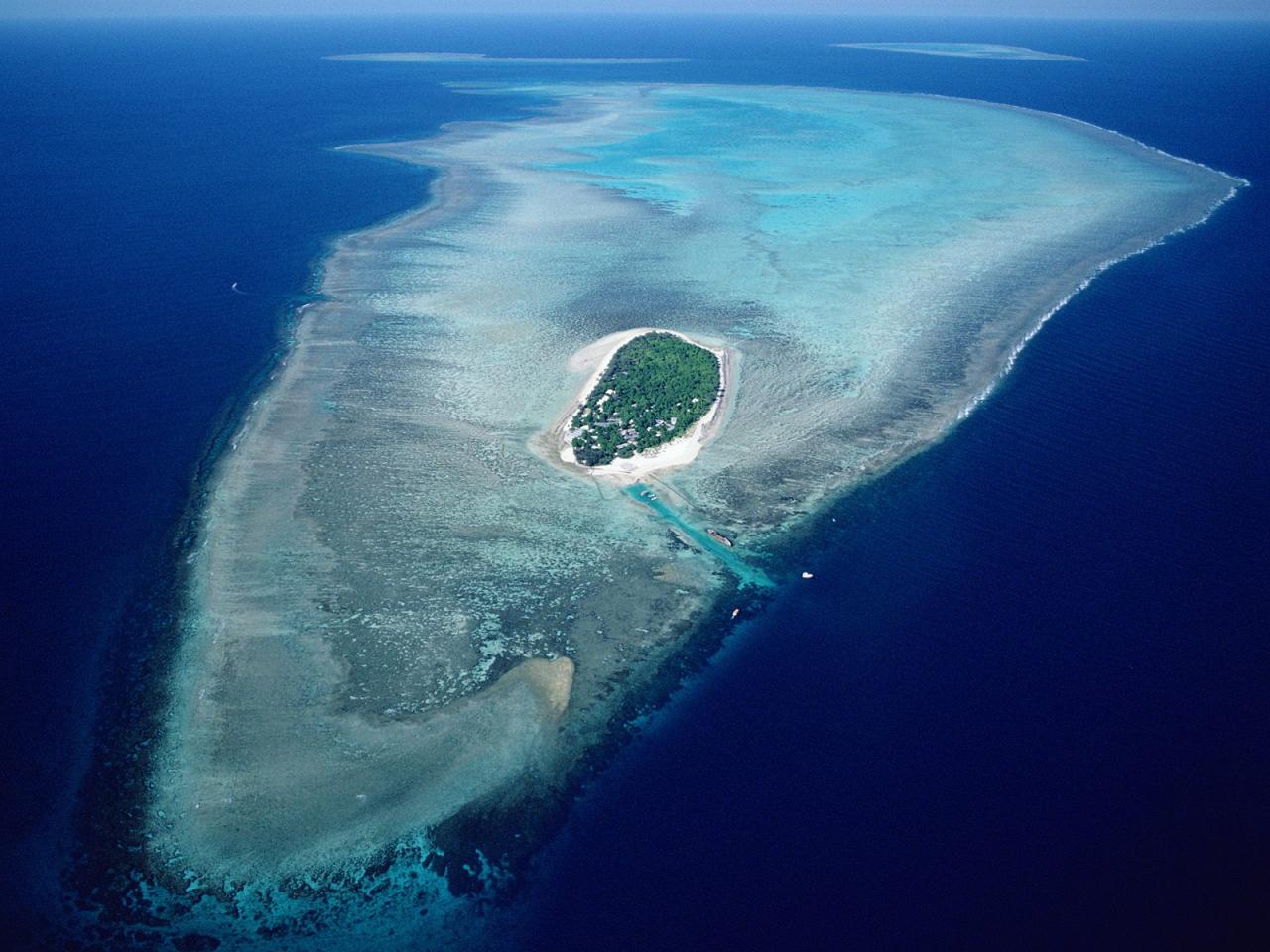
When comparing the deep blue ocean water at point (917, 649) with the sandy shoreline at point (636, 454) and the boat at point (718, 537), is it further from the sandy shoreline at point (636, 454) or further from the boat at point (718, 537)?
the sandy shoreline at point (636, 454)

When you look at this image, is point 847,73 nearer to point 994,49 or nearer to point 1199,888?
point 994,49

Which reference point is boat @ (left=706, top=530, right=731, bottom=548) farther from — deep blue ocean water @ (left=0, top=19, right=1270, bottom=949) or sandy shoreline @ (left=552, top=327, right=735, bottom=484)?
sandy shoreline @ (left=552, top=327, right=735, bottom=484)

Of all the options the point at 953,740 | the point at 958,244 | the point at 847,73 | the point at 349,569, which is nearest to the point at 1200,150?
the point at 958,244

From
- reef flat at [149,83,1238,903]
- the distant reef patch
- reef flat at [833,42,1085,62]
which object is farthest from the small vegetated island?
reef flat at [833,42,1085,62]

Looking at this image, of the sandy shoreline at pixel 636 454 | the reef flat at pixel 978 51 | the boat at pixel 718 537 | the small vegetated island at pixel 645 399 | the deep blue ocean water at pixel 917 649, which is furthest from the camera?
the reef flat at pixel 978 51

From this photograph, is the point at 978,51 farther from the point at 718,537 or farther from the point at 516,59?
the point at 718,537

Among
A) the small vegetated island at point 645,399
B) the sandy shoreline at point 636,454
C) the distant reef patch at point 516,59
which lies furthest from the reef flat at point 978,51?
the small vegetated island at point 645,399
